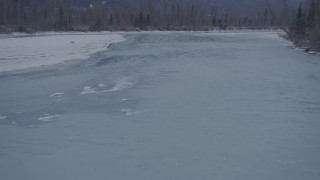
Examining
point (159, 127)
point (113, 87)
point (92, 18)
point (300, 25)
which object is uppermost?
point (92, 18)

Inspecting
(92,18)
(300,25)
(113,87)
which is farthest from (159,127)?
(92,18)

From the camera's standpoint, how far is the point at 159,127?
10344 mm

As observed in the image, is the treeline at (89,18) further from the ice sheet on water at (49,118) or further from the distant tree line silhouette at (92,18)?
the ice sheet on water at (49,118)

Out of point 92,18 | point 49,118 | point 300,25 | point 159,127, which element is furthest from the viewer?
point 92,18

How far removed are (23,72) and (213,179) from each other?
14.5 meters

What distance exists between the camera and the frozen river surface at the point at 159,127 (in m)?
7.71

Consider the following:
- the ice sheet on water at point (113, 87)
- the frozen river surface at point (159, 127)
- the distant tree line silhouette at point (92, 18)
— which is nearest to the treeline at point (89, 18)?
the distant tree line silhouette at point (92, 18)

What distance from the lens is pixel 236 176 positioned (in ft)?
24.0

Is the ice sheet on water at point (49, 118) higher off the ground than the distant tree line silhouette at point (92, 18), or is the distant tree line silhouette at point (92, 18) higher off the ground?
the distant tree line silhouette at point (92, 18)

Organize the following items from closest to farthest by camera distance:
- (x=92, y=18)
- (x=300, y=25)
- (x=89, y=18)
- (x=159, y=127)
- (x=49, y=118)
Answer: (x=159, y=127) → (x=49, y=118) → (x=300, y=25) → (x=92, y=18) → (x=89, y=18)

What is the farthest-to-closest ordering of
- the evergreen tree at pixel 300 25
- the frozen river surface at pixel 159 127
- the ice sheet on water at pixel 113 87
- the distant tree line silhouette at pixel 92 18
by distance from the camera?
the distant tree line silhouette at pixel 92 18 < the evergreen tree at pixel 300 25 < the ice sheet on water at pixel 113 87 < the frozen river surface at pixel 159 127

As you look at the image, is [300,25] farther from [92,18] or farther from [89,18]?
[89,18]

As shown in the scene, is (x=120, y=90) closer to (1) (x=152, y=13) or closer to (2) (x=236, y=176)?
(2) (x=236, y=176)

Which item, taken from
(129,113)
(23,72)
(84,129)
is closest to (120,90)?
(129,113)
